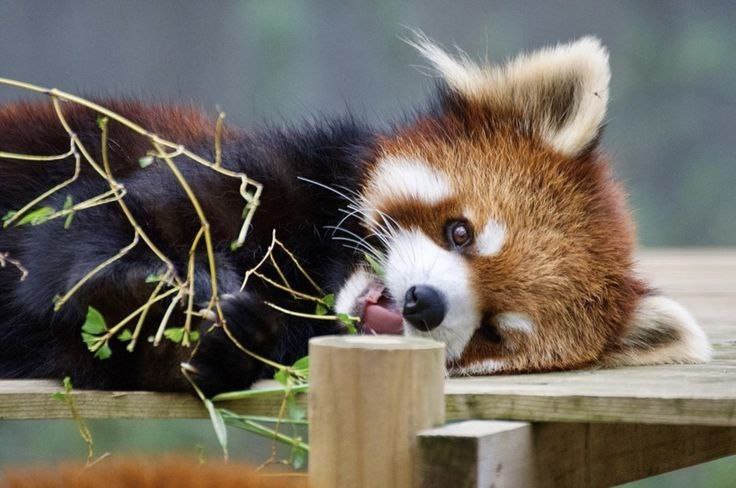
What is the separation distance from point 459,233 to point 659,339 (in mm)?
509

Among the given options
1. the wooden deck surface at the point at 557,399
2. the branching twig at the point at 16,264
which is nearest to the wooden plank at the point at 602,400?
the wooden deck surface at the point at 557,399

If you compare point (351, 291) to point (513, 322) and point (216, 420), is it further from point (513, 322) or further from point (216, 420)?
point (216, 420)

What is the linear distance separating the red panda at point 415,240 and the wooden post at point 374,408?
0.42 meters

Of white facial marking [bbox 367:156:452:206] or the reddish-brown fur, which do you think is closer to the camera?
the reddish-brown fur

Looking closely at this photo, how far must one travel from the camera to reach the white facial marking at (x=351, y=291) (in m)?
2.34

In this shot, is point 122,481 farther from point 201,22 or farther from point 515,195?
point 201,22

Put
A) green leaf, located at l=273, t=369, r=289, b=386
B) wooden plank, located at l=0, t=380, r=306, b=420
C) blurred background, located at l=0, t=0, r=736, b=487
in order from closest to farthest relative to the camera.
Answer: green leaf, located at l=273, t=369, r=289, b=386 < wooden plank, located at l=0, t=380, r=306, b=420 < blurred background, located at l=0, t=0, r=736, b=487

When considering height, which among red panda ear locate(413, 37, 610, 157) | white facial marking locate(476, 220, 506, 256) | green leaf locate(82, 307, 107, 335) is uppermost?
red panda ear locate(413, 37, 610, 157)

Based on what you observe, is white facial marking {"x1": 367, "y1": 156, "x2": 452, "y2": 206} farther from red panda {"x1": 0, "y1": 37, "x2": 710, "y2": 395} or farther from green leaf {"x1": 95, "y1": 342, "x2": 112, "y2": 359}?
green leaf {"x1": 95, "y1": 342, "x2": 112, "y2": 359}

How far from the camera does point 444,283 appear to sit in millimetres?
2213

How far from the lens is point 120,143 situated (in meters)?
2.70

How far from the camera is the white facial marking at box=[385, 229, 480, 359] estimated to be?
2.21 m

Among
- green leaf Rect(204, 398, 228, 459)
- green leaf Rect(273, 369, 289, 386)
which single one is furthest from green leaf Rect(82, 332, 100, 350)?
green leaf Rect(273, 369, 289, 386)

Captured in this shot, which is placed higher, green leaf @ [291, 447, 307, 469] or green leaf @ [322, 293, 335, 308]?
green leaf @ [322, 293, 335, 308]
